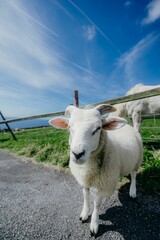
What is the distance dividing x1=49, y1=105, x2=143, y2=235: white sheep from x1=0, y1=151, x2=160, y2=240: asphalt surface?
0.69ft

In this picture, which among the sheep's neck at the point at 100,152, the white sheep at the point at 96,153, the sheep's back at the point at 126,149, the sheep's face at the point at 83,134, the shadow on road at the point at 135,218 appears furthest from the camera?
the sheep's back at the point at 126,149

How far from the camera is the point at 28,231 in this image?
260 cm

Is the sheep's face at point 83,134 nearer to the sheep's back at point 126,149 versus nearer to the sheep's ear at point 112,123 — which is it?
the sheep's ear at point 112,123

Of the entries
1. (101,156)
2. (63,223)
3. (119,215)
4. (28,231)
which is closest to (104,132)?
(101,156)

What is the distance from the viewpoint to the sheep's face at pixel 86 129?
7.29 feet

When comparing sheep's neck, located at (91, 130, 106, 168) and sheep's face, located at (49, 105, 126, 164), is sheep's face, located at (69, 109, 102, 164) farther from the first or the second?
sheep's neck, located at (91, 130, 106, 168)

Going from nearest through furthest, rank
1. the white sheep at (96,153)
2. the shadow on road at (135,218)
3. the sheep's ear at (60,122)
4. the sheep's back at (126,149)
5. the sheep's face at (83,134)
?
the sheep's face at (83,134)
the white sheep at (96,153)
the shadow on road at (135,218)
the sheep's ear at (60,122)
the sheep's back at (126,149)

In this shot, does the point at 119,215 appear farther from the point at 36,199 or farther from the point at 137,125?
the point at 137,125

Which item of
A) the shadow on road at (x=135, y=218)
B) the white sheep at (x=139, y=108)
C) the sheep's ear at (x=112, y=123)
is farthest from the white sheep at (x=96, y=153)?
the white sheep at (x=139, y=108)

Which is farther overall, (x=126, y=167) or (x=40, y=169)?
(x=40, y=169)

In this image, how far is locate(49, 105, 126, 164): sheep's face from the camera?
2.22m

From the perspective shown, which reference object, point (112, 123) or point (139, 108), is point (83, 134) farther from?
point (139, 108)

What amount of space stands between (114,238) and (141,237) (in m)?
0.34

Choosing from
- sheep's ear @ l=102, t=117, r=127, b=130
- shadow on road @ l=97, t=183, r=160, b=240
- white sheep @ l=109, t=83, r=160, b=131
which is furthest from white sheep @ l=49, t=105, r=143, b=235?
white sheep @ l=109, t=83, r=160, b=131
